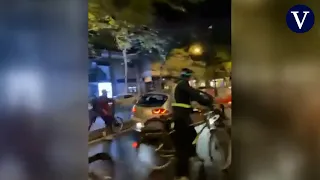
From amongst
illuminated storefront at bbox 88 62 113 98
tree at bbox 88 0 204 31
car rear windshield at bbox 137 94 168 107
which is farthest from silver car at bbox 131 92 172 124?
tree at bbox 88 0 204 31

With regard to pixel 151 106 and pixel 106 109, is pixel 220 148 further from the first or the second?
pixel 106 109

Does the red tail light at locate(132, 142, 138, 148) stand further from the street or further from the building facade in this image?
the building facade

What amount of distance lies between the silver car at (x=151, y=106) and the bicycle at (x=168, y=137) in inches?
0.8

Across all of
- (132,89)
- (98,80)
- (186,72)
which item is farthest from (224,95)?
(98,80)

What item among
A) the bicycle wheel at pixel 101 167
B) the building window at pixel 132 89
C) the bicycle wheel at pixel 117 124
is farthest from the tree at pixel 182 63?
the bicycle wheel at pixel 101 167

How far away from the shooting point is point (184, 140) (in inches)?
52.5

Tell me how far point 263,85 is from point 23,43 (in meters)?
0.82

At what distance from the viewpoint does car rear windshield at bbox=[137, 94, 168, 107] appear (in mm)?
1335

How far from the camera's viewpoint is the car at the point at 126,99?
134 centimetres

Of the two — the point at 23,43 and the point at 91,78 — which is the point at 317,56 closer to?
the point at 91,78

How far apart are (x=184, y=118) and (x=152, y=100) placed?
12 cm

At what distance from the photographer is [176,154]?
1337 mm

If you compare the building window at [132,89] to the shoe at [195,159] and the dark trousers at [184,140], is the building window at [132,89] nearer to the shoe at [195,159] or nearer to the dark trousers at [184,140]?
the dark trousers at [184,140]

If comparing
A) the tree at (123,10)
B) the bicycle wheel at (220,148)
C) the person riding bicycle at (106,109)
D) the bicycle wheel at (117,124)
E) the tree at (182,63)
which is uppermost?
the tree at (123,10)
